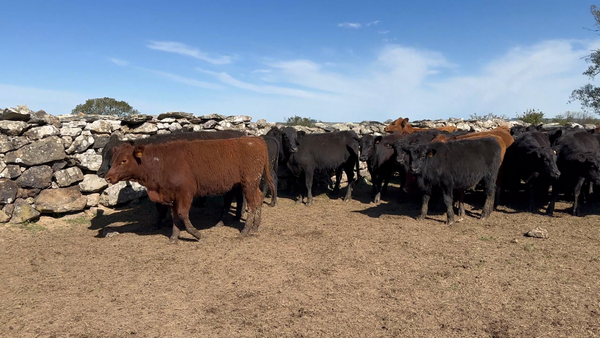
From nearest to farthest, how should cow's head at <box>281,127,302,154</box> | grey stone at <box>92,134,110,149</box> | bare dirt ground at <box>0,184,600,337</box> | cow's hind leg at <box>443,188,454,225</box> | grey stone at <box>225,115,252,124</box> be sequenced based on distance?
bare dirt ground at <box>0,184,600,337</box>
cow's hind leg at <box>443,188,454,225</box>
grey stone at <box>92,134,110,149</box>
cow's head at <box>281,127,302,154</box>
grey stone at <box>225,115,252,124</box>

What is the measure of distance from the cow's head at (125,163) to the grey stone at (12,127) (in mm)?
3594

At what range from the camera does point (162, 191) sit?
23.2 ft

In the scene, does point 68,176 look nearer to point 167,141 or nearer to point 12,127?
point 12,127

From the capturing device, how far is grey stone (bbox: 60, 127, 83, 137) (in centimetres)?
948

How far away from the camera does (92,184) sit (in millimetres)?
9516

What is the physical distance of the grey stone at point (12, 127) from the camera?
868cm

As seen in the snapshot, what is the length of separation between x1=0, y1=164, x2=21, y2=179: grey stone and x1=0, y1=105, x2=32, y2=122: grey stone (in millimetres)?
1144

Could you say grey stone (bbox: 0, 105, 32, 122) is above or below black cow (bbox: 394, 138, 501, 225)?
above

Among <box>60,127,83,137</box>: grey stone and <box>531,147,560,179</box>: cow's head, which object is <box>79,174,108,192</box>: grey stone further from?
<box>531,147,560,179</box>: cow's head

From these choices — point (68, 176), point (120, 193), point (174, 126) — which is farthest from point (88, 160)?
point (174, 126)

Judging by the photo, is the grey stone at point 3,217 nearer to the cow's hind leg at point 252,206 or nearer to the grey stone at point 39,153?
the grey stone at point 39,153

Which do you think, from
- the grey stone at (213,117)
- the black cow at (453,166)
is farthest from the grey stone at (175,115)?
the black cow at (453,166)

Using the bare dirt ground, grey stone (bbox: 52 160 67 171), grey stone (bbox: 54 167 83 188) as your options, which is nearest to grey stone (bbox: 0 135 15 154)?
grey stone (bbox: 52 160 67 171)

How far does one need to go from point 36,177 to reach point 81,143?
51.1 inches
